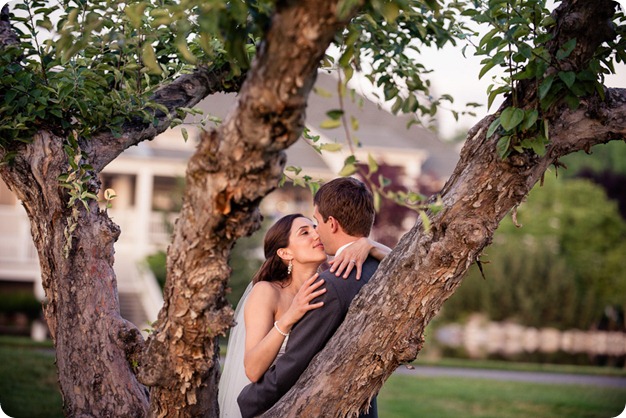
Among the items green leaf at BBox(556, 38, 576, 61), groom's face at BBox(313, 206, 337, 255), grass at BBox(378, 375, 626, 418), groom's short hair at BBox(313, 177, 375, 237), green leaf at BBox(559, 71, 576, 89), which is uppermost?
green leaf at BBox(556, 38, 576, 61)

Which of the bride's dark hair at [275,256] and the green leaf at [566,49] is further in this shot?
the bride's dark hair at [275,256]

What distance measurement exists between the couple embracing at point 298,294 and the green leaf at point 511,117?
1.01m

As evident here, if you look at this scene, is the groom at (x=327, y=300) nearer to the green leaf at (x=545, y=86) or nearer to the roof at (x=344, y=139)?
the green leaf at (x=545, y=86)

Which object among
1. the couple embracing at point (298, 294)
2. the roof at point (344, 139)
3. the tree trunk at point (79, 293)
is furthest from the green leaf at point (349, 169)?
the roof at point (344, 139)

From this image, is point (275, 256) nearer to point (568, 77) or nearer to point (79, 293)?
point (79, 293)

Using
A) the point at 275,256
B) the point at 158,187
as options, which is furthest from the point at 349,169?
the point at 158,187

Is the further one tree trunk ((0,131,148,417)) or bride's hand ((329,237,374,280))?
tree trunk ((0,131,148,417))

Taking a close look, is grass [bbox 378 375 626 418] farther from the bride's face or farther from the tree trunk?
the tree trunk

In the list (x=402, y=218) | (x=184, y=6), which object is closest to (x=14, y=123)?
(x=184, y=6)

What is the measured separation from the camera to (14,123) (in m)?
3.79

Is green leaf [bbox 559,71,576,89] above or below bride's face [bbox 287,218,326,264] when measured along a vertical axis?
above

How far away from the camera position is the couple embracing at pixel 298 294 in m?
3.47

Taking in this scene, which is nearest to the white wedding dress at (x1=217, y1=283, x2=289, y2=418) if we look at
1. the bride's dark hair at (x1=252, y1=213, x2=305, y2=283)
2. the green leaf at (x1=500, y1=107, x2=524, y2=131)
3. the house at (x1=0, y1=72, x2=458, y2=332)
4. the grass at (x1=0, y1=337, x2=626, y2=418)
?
the bride's dark hair at (x1=252, y1=213, x2=305, y2=283)

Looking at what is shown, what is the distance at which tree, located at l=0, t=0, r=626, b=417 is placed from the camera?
97.9 inches
